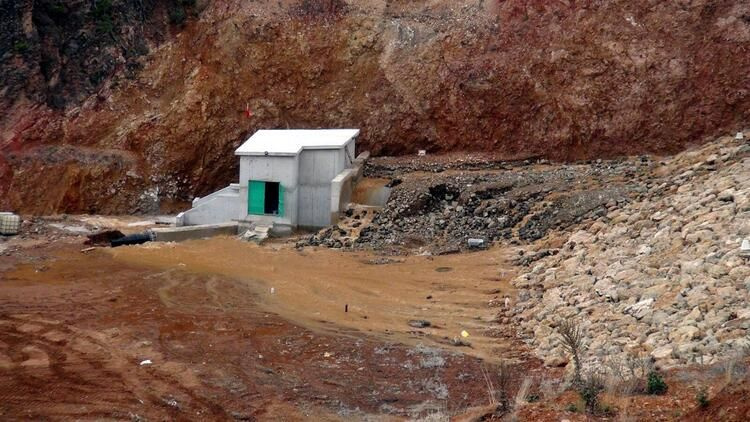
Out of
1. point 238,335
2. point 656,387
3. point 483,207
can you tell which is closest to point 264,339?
point 238,335

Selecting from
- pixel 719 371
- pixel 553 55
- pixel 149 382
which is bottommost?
pixel 149 382

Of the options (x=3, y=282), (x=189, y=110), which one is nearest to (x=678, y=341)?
(x=3, y=282)

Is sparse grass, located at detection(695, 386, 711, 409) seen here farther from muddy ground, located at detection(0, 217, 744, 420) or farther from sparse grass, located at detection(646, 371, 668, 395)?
sparse grass, located at detection(646, 371, 668, 395)

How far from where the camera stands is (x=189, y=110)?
1077 inches

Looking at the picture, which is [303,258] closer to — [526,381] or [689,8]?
[526,381]

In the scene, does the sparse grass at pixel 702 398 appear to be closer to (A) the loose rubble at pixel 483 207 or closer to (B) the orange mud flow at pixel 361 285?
(B) the orange mud flow at pixel 361 285

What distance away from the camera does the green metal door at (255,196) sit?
2236cm

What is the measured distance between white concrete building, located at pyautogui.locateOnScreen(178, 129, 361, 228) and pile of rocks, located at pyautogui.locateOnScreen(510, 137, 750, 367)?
820 centimetres

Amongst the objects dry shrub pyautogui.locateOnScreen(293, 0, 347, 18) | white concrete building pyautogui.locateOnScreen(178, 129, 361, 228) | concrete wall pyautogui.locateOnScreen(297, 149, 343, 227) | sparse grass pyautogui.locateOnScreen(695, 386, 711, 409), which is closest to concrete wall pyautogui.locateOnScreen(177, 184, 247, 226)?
white concrete building pyautogui.locateOnScreen(178, 129, 361, 228)

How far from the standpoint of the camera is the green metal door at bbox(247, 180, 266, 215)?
73.4ft

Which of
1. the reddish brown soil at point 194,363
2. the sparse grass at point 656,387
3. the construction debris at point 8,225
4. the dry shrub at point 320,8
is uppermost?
the dry shrub at point 320,8

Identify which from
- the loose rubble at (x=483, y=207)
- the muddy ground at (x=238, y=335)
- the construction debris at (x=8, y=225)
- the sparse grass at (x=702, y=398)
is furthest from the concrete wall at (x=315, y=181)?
the sparse grass at (x=702, y=398)

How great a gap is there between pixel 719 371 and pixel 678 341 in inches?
61.6

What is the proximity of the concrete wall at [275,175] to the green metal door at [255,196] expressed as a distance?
4.6 inches
